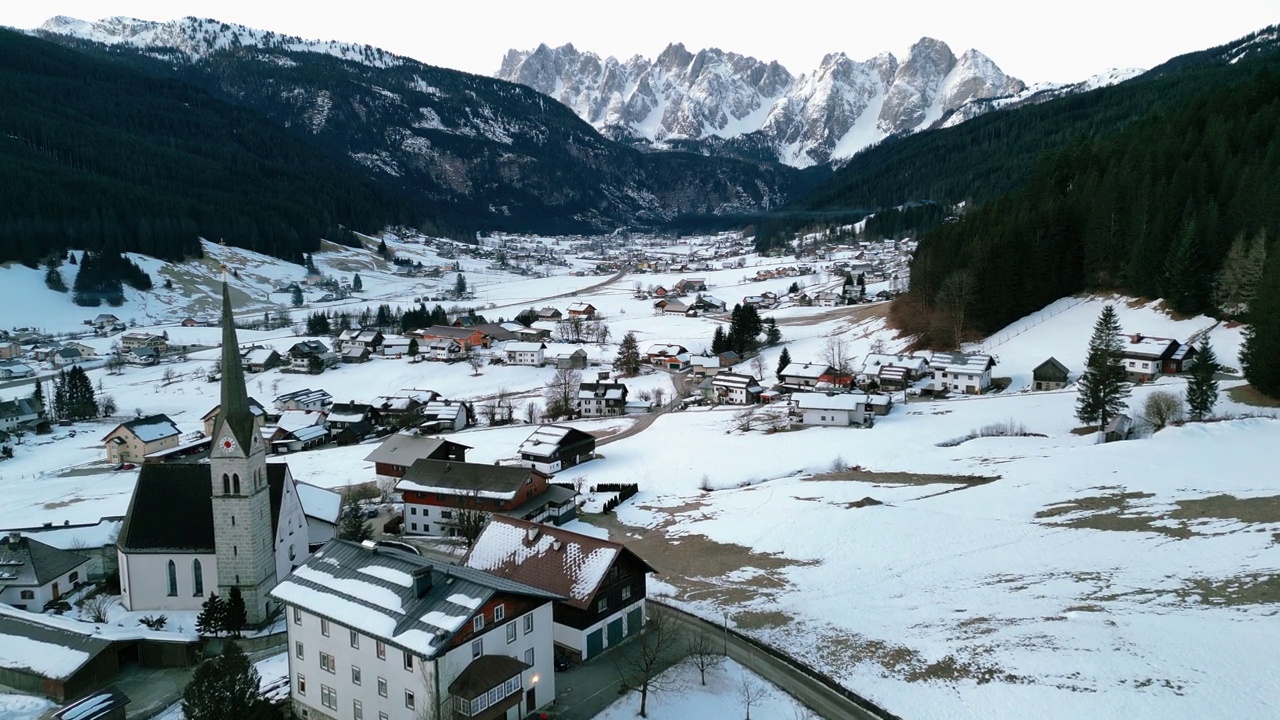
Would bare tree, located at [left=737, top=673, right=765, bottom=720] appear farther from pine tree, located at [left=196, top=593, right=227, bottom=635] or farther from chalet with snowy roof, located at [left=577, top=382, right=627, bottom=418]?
chalet with snowy roof, located at [left=577, top=382, right=627, bottom=418]

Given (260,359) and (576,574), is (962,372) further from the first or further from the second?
(260,359)

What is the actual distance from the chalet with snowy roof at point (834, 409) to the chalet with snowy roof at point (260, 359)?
6800 centimetres

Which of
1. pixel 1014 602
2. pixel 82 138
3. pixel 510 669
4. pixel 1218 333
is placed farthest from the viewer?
pixel 82 138

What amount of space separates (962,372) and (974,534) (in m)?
34.2

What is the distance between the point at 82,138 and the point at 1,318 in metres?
93.7

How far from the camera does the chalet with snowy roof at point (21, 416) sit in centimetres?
7044

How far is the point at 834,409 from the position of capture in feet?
193

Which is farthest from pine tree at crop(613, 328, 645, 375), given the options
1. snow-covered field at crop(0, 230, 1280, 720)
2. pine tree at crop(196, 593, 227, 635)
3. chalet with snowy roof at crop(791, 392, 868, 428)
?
pine tree at crop(196, 593, 227, 635)

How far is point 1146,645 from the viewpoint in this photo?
21453mm

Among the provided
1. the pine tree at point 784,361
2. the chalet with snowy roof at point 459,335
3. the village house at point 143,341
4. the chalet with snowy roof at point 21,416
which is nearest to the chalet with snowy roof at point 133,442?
the chalet with snowy roof at point 21,416

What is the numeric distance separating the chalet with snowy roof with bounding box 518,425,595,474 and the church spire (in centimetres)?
2600

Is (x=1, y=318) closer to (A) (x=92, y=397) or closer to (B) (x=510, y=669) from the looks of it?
(A) (x=92, y=397)

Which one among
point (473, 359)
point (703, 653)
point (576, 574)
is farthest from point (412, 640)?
point (473, 359)

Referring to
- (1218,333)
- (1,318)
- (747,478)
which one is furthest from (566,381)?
(1,318)
